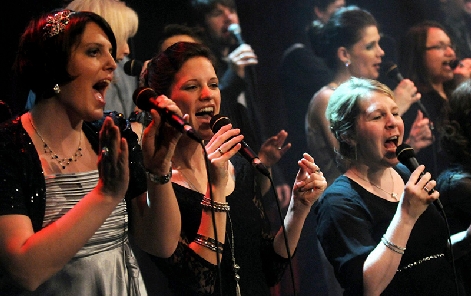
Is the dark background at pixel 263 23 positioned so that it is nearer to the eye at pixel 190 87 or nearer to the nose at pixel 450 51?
the nose at pixel 450 51

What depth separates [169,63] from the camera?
6.42 feet

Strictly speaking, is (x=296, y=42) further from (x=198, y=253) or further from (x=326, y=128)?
(x=198, y=253)

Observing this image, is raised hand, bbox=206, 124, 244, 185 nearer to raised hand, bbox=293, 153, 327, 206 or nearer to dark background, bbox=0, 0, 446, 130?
raised hand, bbox=293, 153, 327, 206

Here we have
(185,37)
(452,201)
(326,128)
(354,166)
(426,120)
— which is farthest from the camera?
(426,120)

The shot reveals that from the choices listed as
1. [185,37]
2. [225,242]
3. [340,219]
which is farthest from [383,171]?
[185,37]

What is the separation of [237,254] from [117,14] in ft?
3.98

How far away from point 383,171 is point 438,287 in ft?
1.47

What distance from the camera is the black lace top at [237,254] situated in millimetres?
1765

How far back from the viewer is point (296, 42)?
11.3ft

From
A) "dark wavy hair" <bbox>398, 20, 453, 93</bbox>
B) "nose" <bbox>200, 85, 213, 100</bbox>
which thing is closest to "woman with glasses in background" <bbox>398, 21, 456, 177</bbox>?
"dark wavy hair" <bbox>398, 20, 453, 93</bbox>

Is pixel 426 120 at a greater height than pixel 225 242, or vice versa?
pixel 426 120

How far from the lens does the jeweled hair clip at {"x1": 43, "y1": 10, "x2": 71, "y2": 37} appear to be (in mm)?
1471

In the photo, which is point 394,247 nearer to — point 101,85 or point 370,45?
point 101,85

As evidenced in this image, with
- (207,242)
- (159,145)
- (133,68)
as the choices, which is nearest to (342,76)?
(133,68)
